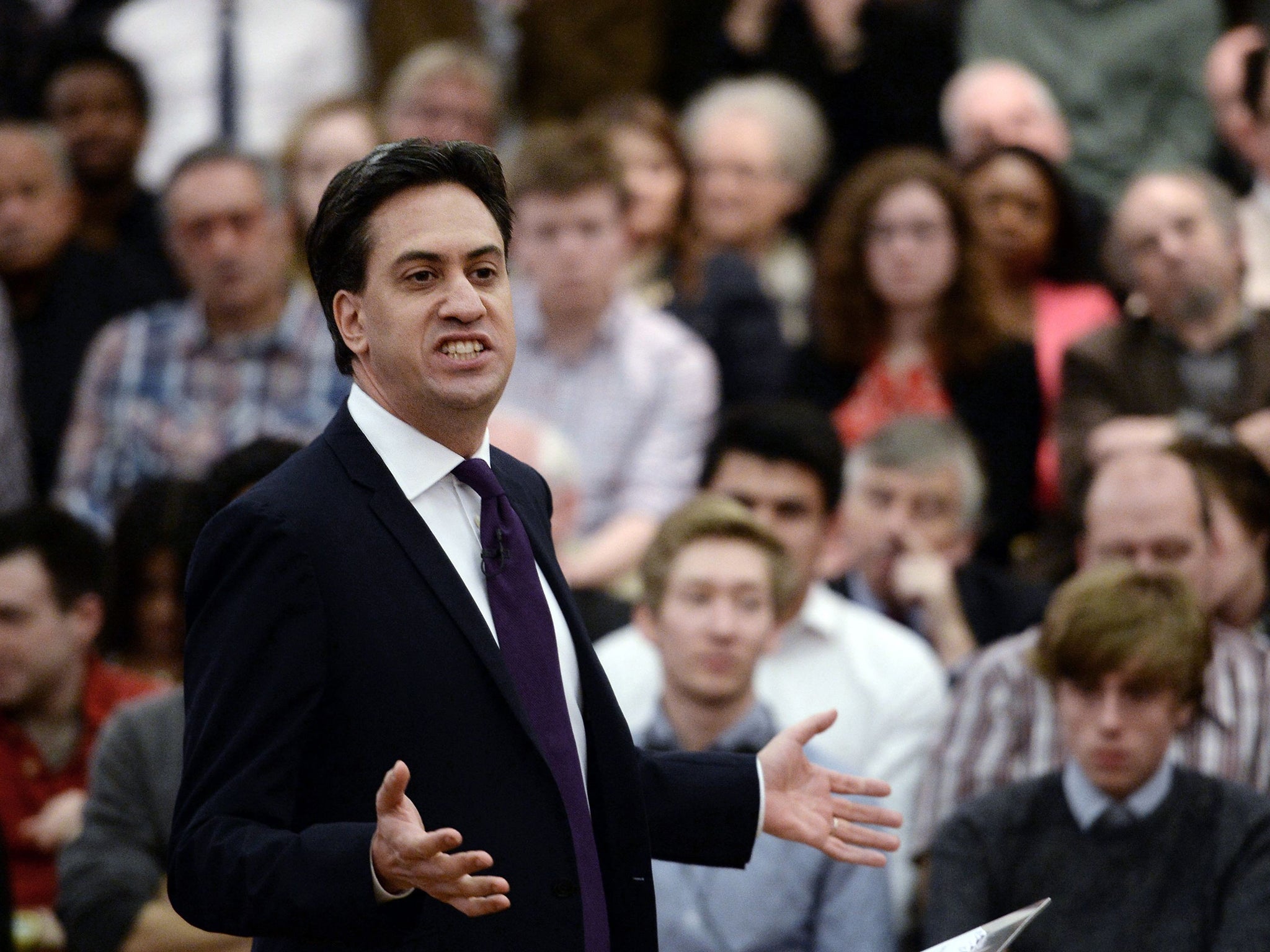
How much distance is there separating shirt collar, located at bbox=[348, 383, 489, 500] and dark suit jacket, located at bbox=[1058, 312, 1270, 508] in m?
3.41

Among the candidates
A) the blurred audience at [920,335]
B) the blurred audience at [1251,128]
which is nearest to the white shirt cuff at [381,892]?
the blurred audience at [920,335]

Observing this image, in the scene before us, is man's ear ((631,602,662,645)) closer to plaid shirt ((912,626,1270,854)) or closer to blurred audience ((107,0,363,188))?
plaid shirt ((912,626,1270,854))

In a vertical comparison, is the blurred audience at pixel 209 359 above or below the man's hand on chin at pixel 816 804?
above

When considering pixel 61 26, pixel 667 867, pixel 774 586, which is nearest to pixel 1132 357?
pixel 774 586

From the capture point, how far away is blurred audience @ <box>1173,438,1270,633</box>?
179 inches

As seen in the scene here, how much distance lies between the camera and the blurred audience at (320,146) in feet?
21.1

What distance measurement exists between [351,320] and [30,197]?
15.3ft

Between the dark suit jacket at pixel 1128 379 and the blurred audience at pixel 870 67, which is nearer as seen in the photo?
the dark suit jacket at pixel 1128 379

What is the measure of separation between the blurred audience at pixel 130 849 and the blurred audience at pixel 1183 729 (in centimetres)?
160

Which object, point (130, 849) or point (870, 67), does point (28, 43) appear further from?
point (130, 849)

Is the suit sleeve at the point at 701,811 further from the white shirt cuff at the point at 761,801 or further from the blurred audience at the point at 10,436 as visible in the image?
the blurred audience at the point at 10,436

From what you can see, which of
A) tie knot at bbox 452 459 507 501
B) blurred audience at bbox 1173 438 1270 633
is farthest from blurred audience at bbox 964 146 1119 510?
tie knot at bbox 452 459 507 501

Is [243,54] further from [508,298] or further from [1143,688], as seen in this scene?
[508,298]

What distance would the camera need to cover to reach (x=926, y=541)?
508 cm
